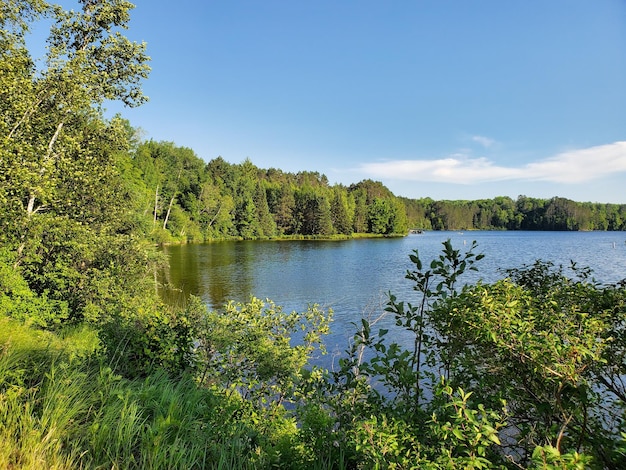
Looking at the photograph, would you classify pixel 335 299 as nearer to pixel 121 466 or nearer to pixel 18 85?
pixel 18 85

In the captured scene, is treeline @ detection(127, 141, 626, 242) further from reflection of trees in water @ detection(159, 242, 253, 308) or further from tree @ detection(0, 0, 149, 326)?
tree @ detection(0, 0, 149, 326)

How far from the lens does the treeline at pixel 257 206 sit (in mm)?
59656

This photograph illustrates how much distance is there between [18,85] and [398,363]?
1007 centimetres

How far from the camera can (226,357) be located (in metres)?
5.79

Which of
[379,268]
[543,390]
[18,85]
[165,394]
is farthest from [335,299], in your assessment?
[543,390]

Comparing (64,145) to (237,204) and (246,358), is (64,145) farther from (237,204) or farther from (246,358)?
(237,204)

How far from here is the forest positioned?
198 cm

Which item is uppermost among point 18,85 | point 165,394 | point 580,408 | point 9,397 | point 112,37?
point 112,37

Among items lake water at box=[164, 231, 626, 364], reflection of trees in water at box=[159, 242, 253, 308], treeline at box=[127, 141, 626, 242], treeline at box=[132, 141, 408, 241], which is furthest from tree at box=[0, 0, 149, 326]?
treeline at box=[132, 141, 408, 241]

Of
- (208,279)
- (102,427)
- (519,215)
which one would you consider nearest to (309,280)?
(208,279)

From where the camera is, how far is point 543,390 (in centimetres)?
205

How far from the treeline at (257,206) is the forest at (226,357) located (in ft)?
36.2

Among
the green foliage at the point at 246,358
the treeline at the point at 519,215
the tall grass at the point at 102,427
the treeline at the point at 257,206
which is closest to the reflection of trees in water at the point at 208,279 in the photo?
the treeline at the point at 257,206

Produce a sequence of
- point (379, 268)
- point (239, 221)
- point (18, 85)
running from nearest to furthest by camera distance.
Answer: point (18, 85), point (379, 268), point (239, 221)
